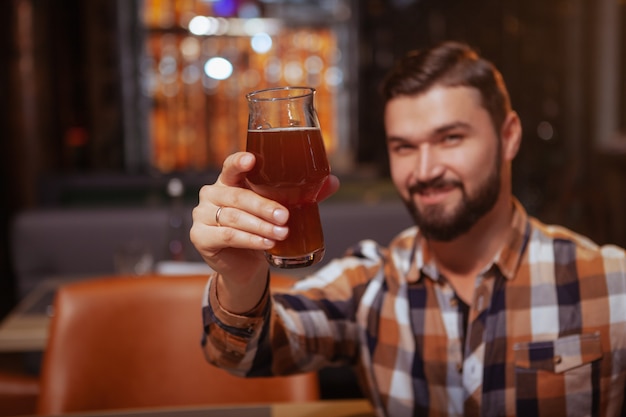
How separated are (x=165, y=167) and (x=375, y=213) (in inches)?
232

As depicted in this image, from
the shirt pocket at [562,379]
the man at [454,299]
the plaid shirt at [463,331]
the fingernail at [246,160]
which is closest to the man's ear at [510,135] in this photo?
the man at [454,299]

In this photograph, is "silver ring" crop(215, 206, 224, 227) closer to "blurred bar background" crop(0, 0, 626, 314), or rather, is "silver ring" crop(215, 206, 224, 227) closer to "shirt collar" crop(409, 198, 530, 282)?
"shirt collar" crop(409, 198, 530, 282)

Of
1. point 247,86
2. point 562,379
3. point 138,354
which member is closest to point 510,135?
point 562,379

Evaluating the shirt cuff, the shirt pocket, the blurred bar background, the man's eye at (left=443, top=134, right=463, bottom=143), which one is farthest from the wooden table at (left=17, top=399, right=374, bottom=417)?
the blurred bar background

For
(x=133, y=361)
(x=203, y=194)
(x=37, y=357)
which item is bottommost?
(x=37, y=357)

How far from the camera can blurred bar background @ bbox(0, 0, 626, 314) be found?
19.8 feet

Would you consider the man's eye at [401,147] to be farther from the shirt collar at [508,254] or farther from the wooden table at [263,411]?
the wooden table at [263,411]

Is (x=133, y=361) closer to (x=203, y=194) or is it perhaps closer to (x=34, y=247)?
(x=203, y=194)

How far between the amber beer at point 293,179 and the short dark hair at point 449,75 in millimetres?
476

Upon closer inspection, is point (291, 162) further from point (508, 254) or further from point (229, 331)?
point (508, 254)

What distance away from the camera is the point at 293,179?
0.99 metres

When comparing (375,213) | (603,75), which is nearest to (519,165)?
(603,75)

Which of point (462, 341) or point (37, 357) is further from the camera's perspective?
point (37, 357)

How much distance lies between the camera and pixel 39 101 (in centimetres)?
697
